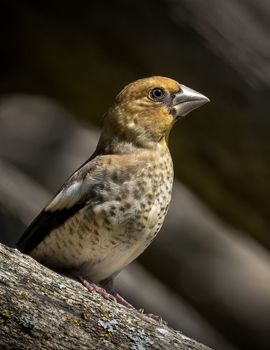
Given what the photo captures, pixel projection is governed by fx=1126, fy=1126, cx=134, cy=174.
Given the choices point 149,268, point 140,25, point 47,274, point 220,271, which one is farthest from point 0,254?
point 220,271

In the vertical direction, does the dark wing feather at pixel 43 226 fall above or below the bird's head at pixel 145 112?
below

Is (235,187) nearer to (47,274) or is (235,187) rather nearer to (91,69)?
(91,69)

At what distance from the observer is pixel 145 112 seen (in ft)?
17.6

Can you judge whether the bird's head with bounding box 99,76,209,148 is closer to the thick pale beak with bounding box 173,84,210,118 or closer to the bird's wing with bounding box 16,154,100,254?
the thick pale beak with bounding box 173,84,210,118

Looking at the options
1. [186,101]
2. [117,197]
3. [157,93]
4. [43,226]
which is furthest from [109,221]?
[157,93]

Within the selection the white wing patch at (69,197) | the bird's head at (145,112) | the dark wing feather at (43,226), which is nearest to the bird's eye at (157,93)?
the bird's head at (145,112)

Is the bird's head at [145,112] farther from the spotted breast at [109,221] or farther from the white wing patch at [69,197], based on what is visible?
the white wing patch at [69,197]

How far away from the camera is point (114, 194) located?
492 centimetres

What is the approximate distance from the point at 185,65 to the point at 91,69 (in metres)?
0.45

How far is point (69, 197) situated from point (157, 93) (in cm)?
77

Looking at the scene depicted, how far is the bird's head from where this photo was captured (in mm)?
5293

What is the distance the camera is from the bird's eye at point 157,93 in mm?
5352

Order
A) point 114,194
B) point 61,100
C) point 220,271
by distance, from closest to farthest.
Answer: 1. point 114,194
2. point 61,100
3. point 220,271

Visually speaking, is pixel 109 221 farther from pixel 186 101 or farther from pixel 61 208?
pixel 186 101
